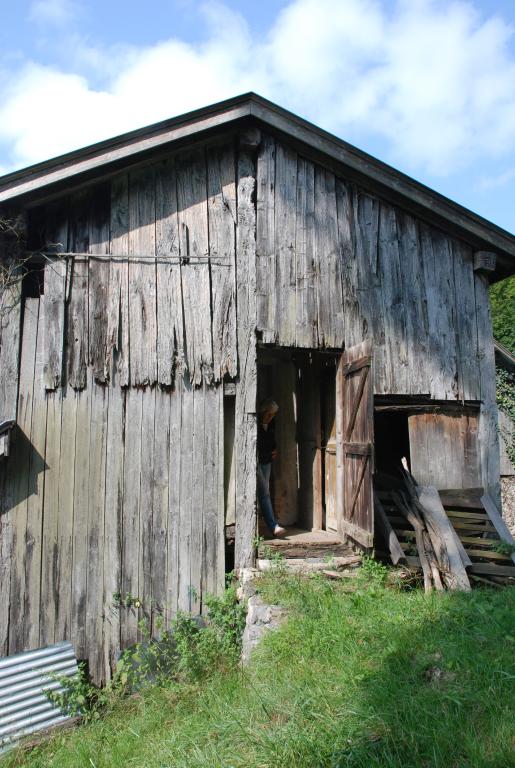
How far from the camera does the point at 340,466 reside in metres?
7.34

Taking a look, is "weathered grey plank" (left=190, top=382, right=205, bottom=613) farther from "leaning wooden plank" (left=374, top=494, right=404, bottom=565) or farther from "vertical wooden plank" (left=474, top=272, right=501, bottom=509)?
"vertical wooden plank" (left=474, top=272, right=501, bottom=509)

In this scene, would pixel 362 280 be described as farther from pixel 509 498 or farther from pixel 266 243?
pixel 509 498

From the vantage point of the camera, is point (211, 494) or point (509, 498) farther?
point (509, 498)

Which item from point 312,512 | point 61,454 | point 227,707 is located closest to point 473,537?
point 312,512

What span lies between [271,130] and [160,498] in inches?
178

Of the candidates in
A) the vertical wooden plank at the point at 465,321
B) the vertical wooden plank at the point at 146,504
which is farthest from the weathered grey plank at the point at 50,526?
the vertical wooden plank at the point at 465,321

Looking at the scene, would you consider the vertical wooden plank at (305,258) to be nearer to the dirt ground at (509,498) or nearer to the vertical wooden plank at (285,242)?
the vertical wooden plank at (285,242)

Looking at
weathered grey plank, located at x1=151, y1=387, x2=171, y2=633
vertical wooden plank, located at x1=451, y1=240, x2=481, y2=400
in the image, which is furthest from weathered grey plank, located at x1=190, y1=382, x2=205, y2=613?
vertical wooden plank, located at x1=451, y1=240, x2=481, y2=400

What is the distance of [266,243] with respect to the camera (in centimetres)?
698

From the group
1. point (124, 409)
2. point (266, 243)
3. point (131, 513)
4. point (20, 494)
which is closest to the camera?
point (20, 494)

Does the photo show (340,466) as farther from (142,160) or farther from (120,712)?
(142,160)

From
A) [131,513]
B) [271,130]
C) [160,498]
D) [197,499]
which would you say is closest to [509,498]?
[197,499]

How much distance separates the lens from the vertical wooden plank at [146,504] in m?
6.34

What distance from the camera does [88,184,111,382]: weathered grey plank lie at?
6.48 m
